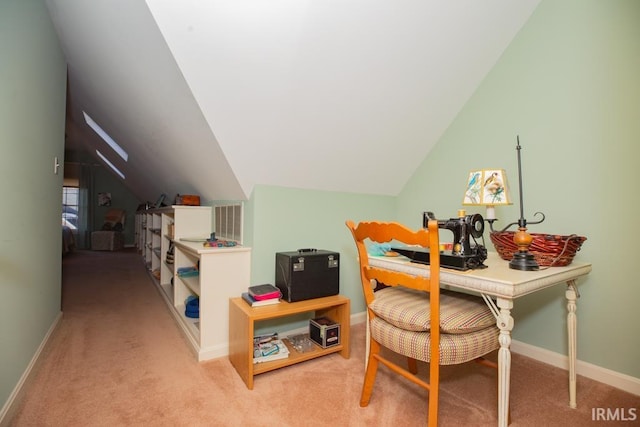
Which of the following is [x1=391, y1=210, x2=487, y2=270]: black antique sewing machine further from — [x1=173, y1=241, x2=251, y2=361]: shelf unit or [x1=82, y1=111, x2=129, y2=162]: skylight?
[x1=82, y1=111, x2=129, y2=162]: skylight

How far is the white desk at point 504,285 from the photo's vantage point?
1.05 metres

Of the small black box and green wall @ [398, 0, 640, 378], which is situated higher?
green wall @ [398, 0, 640, 378]

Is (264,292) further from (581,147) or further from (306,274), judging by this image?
(581,147)

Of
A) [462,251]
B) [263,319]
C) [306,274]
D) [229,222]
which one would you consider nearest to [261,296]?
[263,319]

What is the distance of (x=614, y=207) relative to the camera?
1590mm

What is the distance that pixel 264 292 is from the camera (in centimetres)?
183

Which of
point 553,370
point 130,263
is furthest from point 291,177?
point 130,263

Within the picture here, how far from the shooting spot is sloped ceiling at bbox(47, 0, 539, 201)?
137cm

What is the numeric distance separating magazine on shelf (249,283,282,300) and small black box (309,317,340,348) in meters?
0.34

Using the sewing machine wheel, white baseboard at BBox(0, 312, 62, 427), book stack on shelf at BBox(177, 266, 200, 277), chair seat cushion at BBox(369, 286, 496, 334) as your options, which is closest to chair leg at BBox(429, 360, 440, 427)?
chair seat cushion at BBox(369, 286, 496, 334)

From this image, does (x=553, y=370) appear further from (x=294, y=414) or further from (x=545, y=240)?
(x=294, y=414)

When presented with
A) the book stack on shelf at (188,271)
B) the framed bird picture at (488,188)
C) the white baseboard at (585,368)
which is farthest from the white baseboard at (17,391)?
the white baseboard at (585,368)

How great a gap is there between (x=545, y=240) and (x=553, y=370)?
0.92m

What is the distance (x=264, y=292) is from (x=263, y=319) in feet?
0.54
